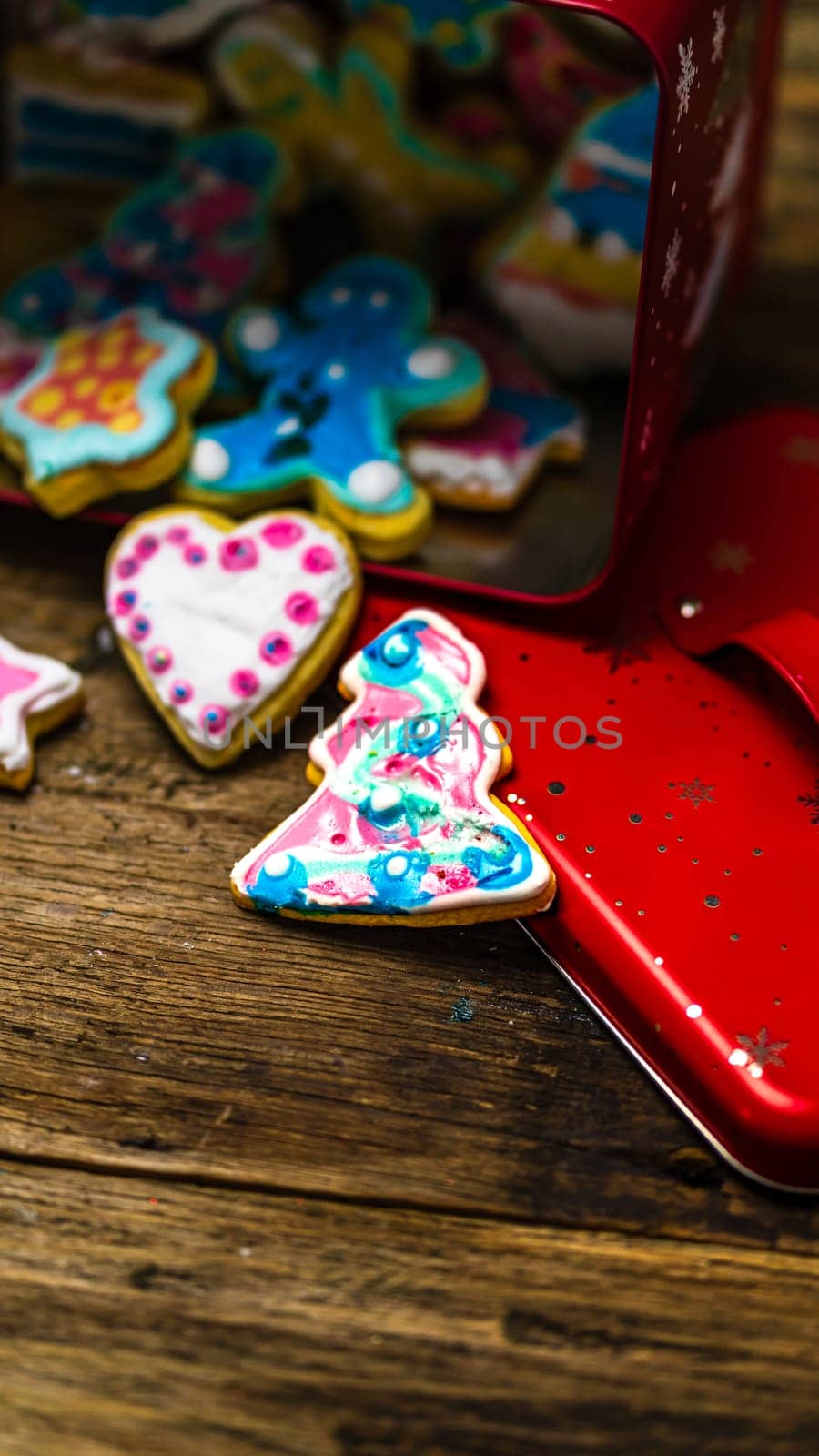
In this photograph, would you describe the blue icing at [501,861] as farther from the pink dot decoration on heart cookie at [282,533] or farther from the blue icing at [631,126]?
the blue icing at [631,126]

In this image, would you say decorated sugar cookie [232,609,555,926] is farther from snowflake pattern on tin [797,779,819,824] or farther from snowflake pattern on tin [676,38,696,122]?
snowflake pattern on tin [676,38,696,122]

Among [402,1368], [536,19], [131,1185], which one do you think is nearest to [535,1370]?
[402,1368]

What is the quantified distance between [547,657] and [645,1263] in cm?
35

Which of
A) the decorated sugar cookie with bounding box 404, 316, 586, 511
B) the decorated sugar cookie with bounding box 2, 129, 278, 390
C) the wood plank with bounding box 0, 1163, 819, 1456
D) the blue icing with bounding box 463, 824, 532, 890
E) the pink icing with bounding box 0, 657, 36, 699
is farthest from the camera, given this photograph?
the decorated sugar cookie with bounding box 2, 129, 278, 390

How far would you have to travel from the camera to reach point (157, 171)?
1.17 m

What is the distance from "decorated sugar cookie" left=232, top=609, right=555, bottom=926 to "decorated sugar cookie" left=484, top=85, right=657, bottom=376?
313 mm

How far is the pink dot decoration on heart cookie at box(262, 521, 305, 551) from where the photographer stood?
0.86m

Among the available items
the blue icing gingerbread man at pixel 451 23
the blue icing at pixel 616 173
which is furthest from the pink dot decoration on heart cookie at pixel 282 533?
the blue icing gingerbread man at pixel 451 23

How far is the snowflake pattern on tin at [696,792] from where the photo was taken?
0.77 m

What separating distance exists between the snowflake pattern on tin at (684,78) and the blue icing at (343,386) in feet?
0.87

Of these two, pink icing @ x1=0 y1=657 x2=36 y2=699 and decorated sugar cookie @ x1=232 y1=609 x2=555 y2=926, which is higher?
Result: decorated sugar cookie @ x1=232 y1=609 x2=555 y2=926

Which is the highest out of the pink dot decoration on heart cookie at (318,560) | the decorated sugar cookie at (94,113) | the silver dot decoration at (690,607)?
the decorated sugar cookie at (94,113)

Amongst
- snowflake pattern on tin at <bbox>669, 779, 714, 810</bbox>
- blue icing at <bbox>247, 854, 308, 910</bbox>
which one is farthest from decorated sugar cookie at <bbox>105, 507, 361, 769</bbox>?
snowflake pattern on tin at <bbox>669, 779, 714, 810</bbox>

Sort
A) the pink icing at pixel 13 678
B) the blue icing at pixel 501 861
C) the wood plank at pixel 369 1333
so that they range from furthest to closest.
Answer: the pink icing at pixel 13 678 < the blue icing at pixel 501 861 < the wood plank at pixel 369 1333
